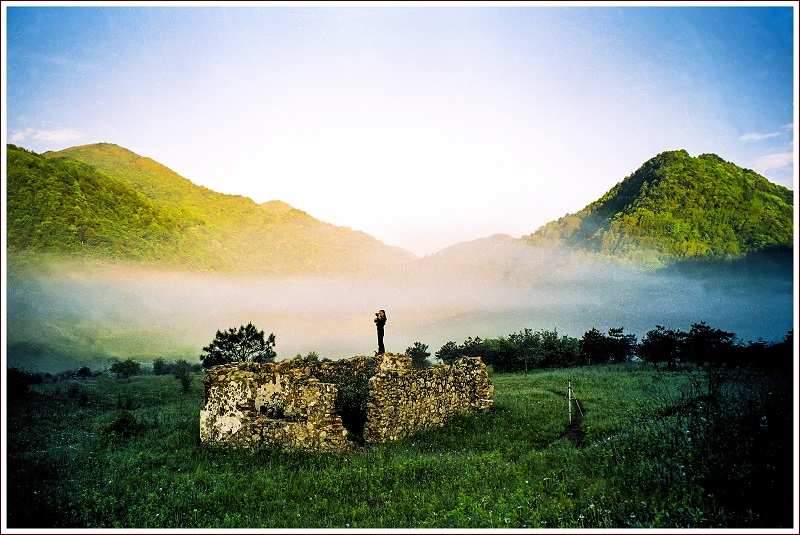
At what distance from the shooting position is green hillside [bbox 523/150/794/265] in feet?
166

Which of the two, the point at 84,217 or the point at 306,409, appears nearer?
the point at 306,409

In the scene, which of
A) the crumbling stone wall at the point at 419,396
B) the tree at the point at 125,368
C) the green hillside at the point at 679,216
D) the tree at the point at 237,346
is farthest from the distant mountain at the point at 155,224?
the crumbling stone wall at the point at 419,396

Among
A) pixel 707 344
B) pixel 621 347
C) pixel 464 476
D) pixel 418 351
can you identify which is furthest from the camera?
pixel 418 351

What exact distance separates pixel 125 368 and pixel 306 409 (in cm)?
4323

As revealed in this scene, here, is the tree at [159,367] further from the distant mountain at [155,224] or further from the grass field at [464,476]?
the grass field at [464,476]

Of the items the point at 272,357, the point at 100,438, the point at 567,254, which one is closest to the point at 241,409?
the point at 100,438

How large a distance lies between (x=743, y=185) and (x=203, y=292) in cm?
7694

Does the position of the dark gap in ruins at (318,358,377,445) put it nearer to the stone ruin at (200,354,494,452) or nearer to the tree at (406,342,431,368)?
the stone ruin at (200,354,494,452)

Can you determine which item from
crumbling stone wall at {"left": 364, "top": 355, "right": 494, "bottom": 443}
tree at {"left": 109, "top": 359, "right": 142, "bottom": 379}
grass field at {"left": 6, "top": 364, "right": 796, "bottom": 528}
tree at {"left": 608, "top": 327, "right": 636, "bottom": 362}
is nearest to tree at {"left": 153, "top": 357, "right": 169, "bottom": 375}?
tree at {"left": 109, "top": 359, "right": 142, "bottom": 379}

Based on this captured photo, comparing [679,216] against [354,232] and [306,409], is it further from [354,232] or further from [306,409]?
Answer: [306,409]

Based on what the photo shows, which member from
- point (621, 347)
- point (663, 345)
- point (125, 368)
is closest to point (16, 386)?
point (125, 368)

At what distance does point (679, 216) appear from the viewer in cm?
8450

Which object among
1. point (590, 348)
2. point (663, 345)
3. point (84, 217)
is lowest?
point (590, 348)

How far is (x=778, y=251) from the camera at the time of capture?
35.1 meters
